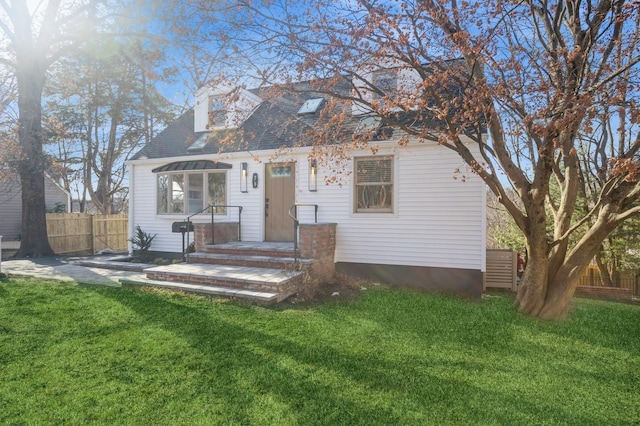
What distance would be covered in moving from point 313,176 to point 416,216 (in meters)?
2.56

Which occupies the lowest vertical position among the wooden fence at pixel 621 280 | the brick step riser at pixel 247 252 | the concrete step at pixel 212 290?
the wooden fence at pixel 621 280

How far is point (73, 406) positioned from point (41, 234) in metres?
11.8

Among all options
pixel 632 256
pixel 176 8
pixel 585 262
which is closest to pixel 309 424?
pixel 585 262

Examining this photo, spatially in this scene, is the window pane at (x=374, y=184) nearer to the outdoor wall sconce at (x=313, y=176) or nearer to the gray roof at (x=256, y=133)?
the outdoor wall sconce at (x=313, y=176)

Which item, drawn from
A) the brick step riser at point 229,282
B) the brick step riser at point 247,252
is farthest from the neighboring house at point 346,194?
the brick step riser at point 229,282

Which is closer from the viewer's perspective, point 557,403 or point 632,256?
point 557,403

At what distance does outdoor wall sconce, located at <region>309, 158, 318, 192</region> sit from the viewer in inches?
323

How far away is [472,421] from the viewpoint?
268 cm

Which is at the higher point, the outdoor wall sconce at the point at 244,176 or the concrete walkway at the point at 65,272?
the outdoor wall sconce at the point at 244,176

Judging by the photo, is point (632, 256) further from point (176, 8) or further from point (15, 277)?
point (15, 277)

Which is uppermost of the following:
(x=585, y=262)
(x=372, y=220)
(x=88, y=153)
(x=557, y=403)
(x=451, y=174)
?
(x=88, y=153)

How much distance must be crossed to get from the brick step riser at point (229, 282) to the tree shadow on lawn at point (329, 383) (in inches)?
49.9

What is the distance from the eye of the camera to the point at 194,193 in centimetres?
1000

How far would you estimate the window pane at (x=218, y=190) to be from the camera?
952 centimetres
